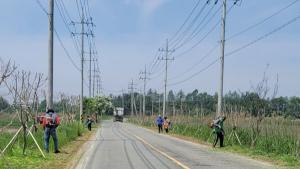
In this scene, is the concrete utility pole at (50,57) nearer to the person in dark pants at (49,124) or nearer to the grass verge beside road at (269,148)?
the person in dark pants at (49,124)

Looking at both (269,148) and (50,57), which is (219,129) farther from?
(50,57)

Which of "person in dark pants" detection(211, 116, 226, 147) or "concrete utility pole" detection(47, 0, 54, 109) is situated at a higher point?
"concrete utility pole" detection(47, 0, 54, 109)

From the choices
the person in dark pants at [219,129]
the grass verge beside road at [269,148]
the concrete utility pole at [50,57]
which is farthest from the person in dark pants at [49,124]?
the person in dark pants at [219,129]

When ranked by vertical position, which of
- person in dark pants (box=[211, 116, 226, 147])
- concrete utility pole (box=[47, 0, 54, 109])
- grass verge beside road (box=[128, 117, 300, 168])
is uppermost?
concrete utility pole (box=[47, 0, 54, 109])

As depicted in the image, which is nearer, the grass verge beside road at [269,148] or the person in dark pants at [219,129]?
the grass verge beside road at [269,148]

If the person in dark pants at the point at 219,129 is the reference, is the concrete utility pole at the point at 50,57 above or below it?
above

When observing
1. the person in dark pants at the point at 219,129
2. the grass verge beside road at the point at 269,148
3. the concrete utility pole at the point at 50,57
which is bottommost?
the grass verge beside road at the point at 269,148

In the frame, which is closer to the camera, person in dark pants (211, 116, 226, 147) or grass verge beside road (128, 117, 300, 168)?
grass verge beside road (128, 117, 300, 168)

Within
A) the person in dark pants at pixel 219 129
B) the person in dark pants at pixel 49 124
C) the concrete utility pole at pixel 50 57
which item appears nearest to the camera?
the person in dark pants at pixel 49 124

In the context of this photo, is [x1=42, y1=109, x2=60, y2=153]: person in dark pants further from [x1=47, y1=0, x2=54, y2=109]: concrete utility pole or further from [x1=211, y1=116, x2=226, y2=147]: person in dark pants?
[x1=211, y1=116, x2=226, y2=147]: person in dark pants

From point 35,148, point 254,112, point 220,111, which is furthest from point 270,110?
point 35,148

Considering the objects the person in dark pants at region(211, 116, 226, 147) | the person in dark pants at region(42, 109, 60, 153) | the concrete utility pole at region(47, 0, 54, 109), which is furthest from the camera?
the person in dark pants at region(211, 116, 226, 147)

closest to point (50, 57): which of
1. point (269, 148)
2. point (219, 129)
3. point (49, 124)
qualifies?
point (49, 124)

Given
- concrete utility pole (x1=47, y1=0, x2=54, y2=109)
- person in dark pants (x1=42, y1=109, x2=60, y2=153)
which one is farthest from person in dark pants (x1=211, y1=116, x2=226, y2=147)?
person in dark pants (x1=42, y1=109, x2=60, y2=153)
